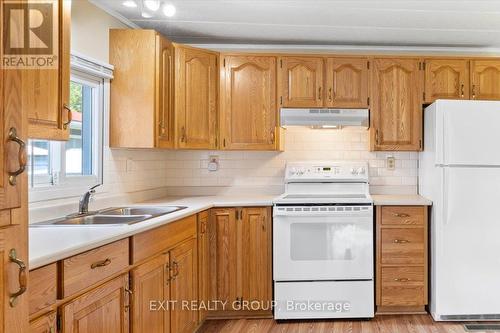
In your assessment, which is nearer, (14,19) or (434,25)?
(14,19)

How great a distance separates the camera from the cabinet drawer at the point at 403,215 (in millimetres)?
2939

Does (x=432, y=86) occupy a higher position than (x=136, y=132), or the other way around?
(x=432, y=86)

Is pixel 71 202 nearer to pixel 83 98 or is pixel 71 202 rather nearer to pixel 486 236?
pixel 83 98

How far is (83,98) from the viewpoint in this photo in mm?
2568

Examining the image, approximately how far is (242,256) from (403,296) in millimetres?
1281

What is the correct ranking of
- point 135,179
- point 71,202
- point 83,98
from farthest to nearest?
point 135,179, point 83,98, point 71,202

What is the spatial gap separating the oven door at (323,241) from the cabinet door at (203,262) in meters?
A: 0.53

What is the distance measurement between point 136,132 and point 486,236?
8.66 ft

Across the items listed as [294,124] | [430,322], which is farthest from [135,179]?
[430,322]

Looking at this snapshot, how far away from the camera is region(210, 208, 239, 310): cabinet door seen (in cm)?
290

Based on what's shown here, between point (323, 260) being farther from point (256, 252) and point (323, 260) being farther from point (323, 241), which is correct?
point (256, 252)

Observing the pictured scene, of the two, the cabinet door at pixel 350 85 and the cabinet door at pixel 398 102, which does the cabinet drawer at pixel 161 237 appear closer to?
the cabinet door at pixel 350 85

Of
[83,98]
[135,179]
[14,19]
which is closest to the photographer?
[14,19]

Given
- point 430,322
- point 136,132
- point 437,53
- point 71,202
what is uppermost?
point 437,53
